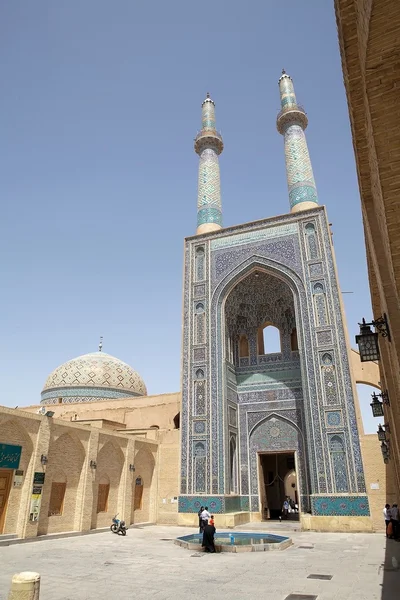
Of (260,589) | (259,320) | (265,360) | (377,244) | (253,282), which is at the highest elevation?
(253,282)

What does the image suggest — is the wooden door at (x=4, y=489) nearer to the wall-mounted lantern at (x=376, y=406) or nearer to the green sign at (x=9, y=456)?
the green sign at (x=9, y=456)

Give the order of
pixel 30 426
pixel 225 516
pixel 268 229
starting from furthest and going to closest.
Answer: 1. pixel 268 229
2. pixel 225 516
3. pixel 30 426

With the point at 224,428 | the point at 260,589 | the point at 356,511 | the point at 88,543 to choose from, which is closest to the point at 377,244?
the point at 260,589

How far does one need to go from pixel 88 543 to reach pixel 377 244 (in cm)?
948

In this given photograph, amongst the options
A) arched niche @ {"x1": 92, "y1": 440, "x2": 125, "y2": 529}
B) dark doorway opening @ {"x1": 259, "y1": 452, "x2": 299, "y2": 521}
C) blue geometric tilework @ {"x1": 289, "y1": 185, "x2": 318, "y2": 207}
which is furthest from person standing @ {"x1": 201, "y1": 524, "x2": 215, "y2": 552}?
blue geometric tilework @ {"x1": 289, "y1": 185, "x2": 318, "y2": 207}

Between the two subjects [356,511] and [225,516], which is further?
[225,516]

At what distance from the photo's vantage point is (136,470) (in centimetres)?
1529

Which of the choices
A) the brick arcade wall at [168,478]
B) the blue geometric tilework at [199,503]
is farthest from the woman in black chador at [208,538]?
the brick arcade wall at [168,478]

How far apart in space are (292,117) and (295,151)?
196 cm

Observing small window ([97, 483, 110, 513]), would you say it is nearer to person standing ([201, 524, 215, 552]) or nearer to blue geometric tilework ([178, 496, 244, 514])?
blue geometric tilework ([178, 496, 244, 514])

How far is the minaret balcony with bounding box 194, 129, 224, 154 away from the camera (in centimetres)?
2028

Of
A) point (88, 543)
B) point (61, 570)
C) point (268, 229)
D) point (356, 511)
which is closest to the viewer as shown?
point (61, 570)

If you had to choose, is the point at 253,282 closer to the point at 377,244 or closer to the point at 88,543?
the point at 88,543

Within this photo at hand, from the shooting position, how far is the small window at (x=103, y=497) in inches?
528
